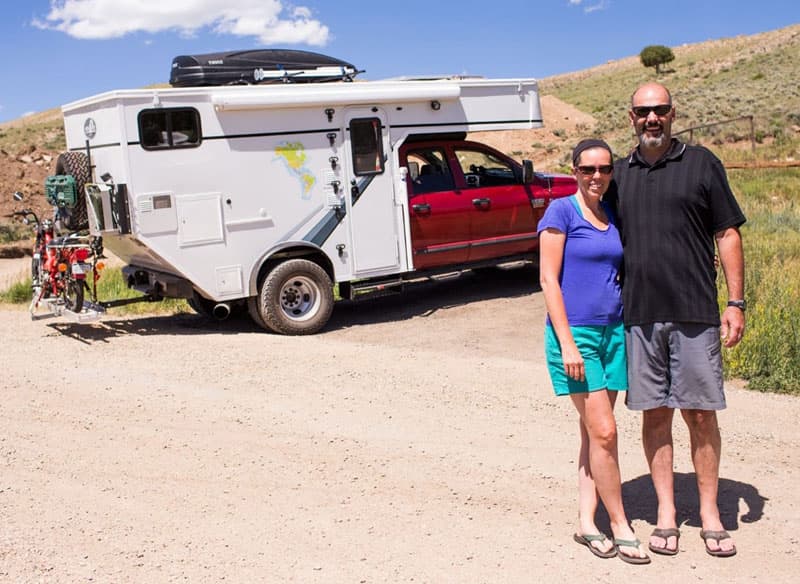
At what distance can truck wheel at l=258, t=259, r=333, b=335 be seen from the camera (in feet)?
32.7

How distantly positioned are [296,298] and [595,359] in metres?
6.26

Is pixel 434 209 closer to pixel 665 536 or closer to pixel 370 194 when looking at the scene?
pixel 370 194

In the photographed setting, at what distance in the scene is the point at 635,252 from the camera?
14.4 ft

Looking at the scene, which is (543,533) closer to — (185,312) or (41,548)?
(41,548)

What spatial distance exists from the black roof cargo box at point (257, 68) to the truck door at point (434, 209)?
1.20 meters

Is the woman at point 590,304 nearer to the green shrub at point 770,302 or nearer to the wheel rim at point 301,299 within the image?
the green shrub at point 770,302

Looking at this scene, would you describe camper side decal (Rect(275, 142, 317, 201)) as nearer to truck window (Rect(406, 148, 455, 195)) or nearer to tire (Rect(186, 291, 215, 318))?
truck window (Rect(406, 148, 455, 195))

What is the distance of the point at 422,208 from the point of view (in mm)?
10805

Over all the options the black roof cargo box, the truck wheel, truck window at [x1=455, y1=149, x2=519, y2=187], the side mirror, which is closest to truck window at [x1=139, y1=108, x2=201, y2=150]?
the black roof cargo box

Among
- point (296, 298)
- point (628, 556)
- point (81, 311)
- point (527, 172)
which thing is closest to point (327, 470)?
point (628, 556)

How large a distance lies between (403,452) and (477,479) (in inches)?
25.7

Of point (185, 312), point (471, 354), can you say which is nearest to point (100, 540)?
point (471, 354)

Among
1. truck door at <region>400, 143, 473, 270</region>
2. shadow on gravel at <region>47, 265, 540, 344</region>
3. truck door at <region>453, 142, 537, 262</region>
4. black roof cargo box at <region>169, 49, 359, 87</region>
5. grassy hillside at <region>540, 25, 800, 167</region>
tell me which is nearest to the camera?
black roof cargo box at <region>169, 49, 359, 87</region>

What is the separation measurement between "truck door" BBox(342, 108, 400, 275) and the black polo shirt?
623 cm
